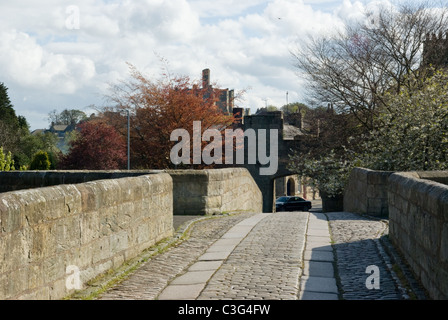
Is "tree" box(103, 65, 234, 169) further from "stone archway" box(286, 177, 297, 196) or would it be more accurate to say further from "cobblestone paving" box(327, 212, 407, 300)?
"stone archway" box(286, 177, 297, 196)

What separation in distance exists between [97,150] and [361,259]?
69.5 ft

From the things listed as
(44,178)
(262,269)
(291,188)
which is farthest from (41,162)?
(291,188)

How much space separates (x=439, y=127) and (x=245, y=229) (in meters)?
9.12

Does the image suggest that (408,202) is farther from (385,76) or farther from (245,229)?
(385,76)

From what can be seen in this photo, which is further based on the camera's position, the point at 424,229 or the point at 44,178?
Result: the point at 44,178

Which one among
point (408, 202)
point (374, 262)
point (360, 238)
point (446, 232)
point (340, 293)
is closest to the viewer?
point (446, 232)

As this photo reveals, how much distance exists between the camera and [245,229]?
10453mm

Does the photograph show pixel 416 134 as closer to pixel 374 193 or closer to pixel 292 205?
pixel 374 193

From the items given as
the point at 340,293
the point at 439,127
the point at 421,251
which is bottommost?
the point at 340,293

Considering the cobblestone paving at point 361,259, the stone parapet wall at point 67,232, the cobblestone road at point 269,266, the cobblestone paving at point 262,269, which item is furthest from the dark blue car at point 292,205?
the stone parapet wall at point 67,232

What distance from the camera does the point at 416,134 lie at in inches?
701

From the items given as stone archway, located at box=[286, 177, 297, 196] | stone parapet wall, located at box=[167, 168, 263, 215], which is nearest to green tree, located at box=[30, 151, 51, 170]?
stone parapet wall, located at box=[167, 168, 263, 215]
